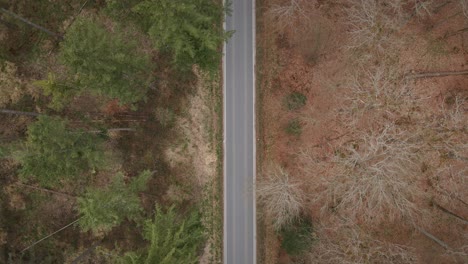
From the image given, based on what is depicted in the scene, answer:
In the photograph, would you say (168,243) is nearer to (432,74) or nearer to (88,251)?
(88,251)

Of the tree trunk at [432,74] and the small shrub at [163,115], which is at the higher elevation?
the tree trunk at [432,74]

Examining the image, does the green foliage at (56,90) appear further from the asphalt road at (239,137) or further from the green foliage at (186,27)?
the asphalt road at (239,137)

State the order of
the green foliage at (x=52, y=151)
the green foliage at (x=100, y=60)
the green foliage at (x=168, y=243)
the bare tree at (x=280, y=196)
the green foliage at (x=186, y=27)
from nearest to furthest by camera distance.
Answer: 1. the green foliage at (x=186, y=27)
2. the green foliage at (x=100, y=60)
3. the green foliage at (x=168, y=243)
4. the green foliage at (x=52, y=151)
5. the bare tree at (x=280, y=196)

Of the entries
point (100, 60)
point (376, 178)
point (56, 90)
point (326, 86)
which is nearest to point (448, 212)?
point (376, 178)

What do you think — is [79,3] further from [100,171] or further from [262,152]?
[262,152]

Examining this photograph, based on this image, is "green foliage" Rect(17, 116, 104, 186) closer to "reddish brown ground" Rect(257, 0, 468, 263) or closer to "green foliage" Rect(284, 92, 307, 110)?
"reddish brown ground" Rect(257, 0, 468, 263)

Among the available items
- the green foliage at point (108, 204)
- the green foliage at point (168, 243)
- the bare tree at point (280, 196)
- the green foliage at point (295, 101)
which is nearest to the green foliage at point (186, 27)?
the green foliage at point (295, 101)
